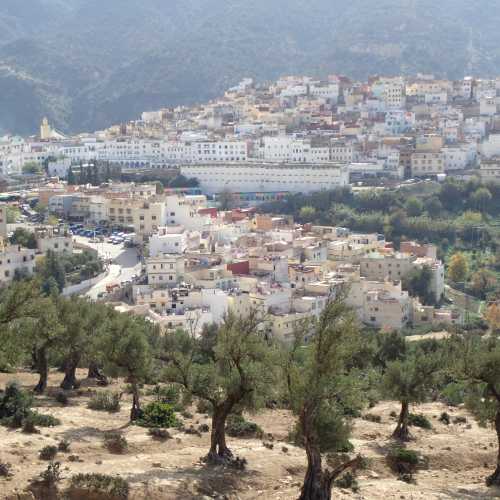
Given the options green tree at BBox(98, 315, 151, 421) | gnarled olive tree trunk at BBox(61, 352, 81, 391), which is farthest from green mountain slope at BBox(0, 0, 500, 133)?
green tree at BBox(98, 315, 151, 421)

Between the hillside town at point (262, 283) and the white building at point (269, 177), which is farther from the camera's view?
the white building at point (269, 177)

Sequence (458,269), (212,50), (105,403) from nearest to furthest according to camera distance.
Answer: (105,403) < (458,269) < (212,50)

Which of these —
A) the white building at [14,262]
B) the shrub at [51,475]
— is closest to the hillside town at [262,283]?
the shrub at [51,475]

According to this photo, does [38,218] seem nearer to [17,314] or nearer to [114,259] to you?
[114,259]

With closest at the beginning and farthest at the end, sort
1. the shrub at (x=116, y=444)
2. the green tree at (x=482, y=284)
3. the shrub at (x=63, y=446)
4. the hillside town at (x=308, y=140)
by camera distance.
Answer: the shrub at (x=63, y=446), the shrub at (x=116, y=444), the green tree at (x=482, y=284), the hillside town at (x=308, y=140)

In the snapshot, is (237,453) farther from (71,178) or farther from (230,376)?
(71,178)

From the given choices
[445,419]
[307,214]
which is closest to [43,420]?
[445,419]

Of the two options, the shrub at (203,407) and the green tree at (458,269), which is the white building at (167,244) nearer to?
the green tree at (458,269)

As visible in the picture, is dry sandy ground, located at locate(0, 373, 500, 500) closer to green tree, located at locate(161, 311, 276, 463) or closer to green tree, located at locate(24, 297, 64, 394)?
green tree, located at locate(161, 311, 276, 463)
